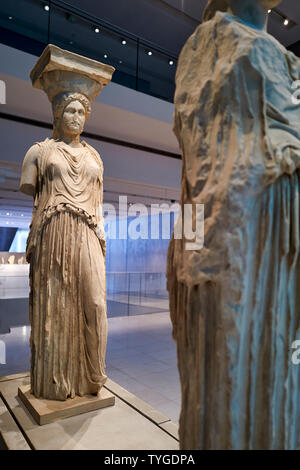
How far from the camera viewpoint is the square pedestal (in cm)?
252

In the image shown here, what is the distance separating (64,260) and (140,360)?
97.3 inches

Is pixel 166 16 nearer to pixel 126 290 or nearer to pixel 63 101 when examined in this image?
pixel 63 101

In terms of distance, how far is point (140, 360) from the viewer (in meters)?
4.70

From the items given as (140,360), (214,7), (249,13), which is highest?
(214,7)

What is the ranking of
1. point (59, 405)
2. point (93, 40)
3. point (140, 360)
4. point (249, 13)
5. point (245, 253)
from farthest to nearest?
point (93, 40) → point (140, 360) → point (59, 405) → point (249, 13) → point (245, 253)

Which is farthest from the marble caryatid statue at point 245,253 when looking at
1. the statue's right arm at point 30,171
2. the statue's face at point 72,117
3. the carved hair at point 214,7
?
the statue's right arm at point 30,171

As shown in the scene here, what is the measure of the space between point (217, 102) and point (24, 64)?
149 inches

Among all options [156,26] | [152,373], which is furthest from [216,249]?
[156,26]

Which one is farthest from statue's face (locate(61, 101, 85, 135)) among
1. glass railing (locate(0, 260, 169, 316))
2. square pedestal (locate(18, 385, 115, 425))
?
glass railing (locate(0, 260, 169, 316))

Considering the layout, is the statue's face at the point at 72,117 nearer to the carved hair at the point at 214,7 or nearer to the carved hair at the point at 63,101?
the carved hair at the point at 63,101

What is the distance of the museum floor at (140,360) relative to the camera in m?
3.61

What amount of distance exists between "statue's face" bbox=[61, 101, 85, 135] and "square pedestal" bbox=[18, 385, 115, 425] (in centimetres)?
215

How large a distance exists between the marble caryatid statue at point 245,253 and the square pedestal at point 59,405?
5.03 ft

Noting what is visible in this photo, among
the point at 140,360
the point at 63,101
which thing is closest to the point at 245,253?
the point at 63,101
